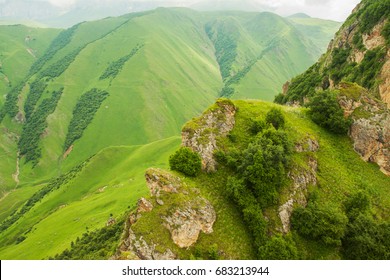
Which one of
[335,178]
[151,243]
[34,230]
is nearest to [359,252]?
[335,178]

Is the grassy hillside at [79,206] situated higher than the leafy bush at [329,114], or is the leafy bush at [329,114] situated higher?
the leafy bush at [329,114]

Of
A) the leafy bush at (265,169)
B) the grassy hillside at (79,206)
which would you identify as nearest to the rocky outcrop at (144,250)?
the leafy bush at (265,169)

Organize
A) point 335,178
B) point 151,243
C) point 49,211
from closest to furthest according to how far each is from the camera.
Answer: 1. point 151,243
2. point 335,178
3. point 49,211

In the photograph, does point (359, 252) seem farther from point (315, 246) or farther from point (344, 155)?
point (344, 155)

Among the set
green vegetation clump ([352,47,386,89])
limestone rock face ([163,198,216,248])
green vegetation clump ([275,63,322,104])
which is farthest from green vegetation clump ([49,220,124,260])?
green vegetation clump ([352,47,386,89])

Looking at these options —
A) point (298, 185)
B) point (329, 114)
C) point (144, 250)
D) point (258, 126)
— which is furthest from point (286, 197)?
point (329, 114)

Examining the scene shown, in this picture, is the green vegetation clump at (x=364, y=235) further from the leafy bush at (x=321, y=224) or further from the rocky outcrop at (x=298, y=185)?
the rocky outcrop at (x=298, y=185)
